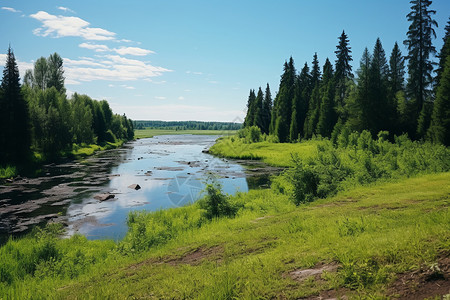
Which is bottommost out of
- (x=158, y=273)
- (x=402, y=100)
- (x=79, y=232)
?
(x=79, y=232)

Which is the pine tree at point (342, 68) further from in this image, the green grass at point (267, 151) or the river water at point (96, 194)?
the river water at point (96, 194)

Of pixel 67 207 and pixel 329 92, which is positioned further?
pixel 329 92

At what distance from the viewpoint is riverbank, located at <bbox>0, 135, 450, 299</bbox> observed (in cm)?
526

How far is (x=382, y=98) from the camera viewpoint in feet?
151

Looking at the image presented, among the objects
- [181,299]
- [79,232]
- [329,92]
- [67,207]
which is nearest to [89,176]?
[67,207]

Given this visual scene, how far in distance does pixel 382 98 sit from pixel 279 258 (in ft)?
153

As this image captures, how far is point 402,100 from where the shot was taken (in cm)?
4800

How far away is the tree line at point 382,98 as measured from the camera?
39625 mm

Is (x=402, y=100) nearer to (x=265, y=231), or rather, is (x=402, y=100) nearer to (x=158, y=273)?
(x=265, y=231)

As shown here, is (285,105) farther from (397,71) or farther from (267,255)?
(267,255)

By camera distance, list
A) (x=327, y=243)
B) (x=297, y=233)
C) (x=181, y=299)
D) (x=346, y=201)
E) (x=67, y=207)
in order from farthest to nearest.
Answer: (x=67, y=207)
(x=346, y=201)
(x=297, y=233)
(x=327, y=243)
(x=181, y=299)

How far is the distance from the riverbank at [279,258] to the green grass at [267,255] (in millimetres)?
26

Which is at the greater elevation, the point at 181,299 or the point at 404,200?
the point at 404,200

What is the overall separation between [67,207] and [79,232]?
6230mm
